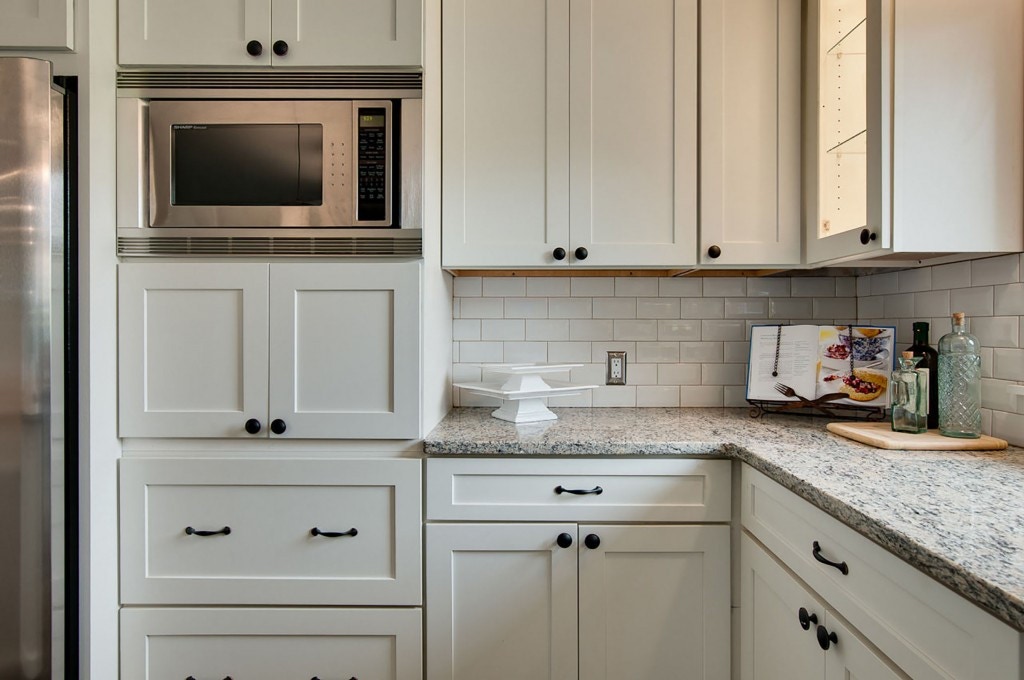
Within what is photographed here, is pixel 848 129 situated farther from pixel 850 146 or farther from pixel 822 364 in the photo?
pixel 822 364

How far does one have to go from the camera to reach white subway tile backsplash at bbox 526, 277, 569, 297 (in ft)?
Result: 6.53

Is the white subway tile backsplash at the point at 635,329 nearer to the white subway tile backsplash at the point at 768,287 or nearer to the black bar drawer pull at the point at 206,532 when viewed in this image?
the white subway tile backsplash at the point at 768,287

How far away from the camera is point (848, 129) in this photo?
1.46m

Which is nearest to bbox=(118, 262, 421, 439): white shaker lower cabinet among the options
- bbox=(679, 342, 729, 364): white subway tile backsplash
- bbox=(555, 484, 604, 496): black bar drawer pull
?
bbox=(555, 484, 604, 496): black bar drawer pull

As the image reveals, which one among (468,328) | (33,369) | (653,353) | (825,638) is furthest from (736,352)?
(33,369)

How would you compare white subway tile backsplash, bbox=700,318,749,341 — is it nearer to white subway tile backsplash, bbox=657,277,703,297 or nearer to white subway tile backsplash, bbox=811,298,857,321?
white subway tile backsplash, bbox=657,277,703,297

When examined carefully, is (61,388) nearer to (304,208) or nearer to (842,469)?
(304,208)

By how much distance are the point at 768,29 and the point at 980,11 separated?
53 centimetres

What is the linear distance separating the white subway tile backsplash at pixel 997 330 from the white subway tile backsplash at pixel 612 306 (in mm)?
982

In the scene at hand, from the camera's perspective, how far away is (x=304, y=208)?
144 cm

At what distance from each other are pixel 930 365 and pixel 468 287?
57.4 inches

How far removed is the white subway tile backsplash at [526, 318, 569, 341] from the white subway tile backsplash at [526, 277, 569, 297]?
3.9 inches

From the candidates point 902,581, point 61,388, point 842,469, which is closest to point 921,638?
point 902,581

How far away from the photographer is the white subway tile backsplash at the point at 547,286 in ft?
6.53
